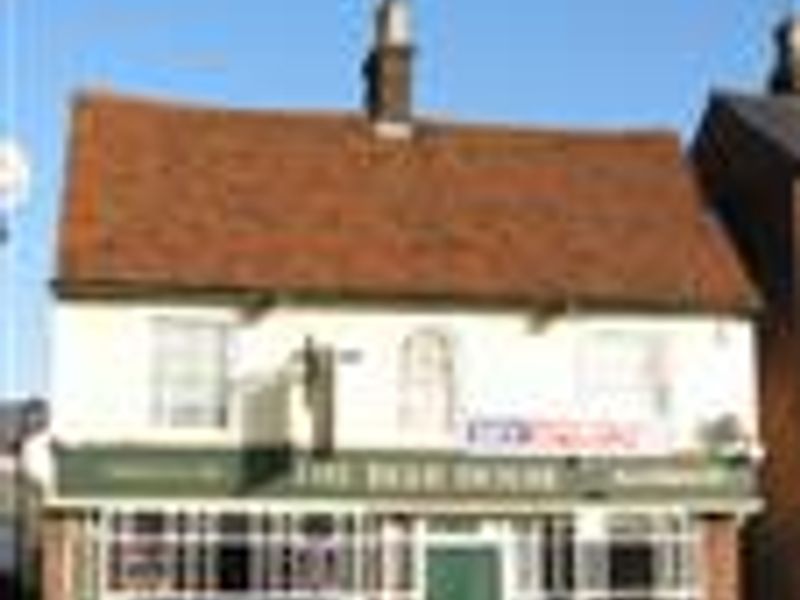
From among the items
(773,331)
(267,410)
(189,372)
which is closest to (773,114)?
(773,331)

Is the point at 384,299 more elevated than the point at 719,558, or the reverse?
the point at 384,299

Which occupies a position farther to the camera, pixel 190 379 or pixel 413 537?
pixel 413 537

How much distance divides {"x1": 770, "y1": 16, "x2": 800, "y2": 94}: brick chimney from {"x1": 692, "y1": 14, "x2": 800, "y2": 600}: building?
2 cm

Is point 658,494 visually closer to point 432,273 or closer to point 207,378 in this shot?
point 432,273

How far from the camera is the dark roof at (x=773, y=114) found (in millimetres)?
38531

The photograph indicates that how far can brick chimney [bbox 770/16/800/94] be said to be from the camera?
41.6 m

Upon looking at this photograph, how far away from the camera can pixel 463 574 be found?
110ft

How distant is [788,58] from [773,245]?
500 centimetres

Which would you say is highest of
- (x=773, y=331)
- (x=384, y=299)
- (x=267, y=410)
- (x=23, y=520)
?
(x=384, y=299)

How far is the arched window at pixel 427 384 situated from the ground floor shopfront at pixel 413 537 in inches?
26.8

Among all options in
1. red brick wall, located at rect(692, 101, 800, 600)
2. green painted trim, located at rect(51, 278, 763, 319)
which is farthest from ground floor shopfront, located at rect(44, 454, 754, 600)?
red brick wall, located at rect(692, 101, 800, 600)

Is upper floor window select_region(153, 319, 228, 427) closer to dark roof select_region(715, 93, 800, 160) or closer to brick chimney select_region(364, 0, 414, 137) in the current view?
brick chimney select_region(364, 0, 414, 137)

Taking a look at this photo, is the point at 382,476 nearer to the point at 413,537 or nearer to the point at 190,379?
the point at 413,537

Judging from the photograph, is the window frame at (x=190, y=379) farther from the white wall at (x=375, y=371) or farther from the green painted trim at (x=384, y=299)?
the green painted trim at (x=384, y=299)
